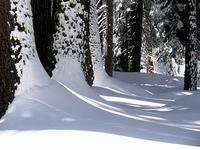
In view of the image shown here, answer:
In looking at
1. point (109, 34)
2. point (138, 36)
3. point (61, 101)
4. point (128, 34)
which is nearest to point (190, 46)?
point (109, 34)

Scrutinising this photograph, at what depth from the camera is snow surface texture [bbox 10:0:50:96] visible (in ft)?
24.6

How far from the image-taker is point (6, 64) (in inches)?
275

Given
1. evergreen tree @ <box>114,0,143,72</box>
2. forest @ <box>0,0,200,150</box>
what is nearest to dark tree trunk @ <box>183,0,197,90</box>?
forest @ <box>0,0,200,150</box>

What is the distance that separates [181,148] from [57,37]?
578 cm

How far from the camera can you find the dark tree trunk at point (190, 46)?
17.5 metres

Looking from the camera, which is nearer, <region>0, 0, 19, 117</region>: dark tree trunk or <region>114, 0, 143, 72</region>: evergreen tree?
<region>0, 0, 19, 117</region>: dark tree trunk

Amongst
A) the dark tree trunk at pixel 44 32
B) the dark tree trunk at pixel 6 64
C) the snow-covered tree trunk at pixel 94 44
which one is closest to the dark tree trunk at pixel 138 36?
the snow-covered tree trunk at pixel 94 44

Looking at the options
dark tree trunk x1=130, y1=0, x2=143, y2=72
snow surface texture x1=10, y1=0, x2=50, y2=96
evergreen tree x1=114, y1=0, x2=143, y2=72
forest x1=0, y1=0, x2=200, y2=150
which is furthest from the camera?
evergreen tree x1=114, y1=0, x2=143, y2=72

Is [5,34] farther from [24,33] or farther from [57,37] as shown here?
[57,37]

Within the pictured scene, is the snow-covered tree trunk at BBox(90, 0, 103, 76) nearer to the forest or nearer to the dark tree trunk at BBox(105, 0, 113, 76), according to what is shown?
the dark tree trunk at BBox(105, 0, 113, 76)

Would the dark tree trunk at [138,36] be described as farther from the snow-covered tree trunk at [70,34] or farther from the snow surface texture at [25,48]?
the snow surface texture at [25,48]

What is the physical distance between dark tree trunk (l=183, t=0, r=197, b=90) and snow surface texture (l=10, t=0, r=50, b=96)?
10.5 meters

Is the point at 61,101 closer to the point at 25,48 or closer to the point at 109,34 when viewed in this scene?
the point at 25,48

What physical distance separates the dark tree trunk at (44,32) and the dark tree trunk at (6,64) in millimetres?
2885
